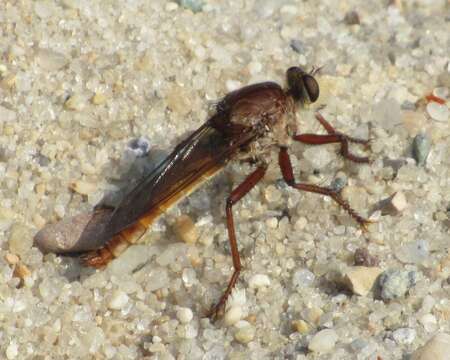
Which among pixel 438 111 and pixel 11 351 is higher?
pixel 438 111

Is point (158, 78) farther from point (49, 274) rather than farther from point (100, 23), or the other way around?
point (49, 274)

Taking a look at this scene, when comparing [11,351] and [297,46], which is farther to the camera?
[297,46]

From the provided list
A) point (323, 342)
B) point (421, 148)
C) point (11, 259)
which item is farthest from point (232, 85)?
point (323, 342)

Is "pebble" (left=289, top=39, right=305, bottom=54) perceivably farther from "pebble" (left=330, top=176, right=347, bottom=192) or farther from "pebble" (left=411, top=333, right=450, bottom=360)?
"pebble" (left=411, top=333, right=450, bottom=360)

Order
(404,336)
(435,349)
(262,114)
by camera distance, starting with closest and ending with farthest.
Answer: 1. (435,349)
2. (404,336)
3. (262,114)

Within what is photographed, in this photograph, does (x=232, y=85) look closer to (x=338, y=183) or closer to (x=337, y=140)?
(x=337, y=140)

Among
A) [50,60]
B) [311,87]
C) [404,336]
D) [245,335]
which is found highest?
[311,87]

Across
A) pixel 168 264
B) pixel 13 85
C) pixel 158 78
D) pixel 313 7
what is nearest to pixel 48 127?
pixel 13 85
